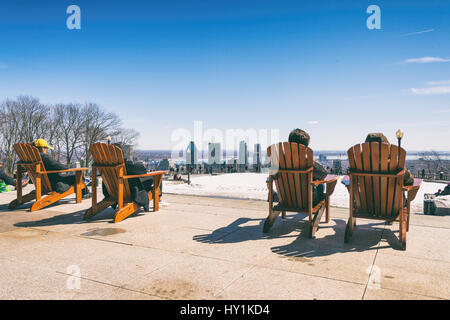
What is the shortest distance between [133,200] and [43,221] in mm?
1453

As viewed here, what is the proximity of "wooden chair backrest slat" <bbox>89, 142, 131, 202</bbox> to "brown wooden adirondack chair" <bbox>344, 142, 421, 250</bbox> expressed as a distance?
11.6 ft

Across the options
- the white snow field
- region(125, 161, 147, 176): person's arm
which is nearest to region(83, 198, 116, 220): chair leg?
region(125, 161, 147, 176): person's arm

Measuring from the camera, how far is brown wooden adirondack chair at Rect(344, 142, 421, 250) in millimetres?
3886

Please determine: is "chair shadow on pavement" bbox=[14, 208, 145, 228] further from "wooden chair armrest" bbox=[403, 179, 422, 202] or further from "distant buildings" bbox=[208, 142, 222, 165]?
"distant buildings" bbox=[208, 142, 222, 165]

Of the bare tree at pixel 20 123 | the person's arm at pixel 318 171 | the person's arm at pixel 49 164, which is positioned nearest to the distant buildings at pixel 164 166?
the bare tree at pixel 20 123

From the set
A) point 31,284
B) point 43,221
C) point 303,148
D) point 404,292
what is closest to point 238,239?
point 303,148

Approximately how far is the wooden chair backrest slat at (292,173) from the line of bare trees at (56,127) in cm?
3685

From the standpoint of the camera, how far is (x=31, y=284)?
269 cm

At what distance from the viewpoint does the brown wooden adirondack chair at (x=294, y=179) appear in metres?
4.33

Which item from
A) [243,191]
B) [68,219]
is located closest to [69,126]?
[243,191]

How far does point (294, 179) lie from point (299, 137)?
68cm

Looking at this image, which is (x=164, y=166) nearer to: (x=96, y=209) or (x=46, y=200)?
(x=46, y=200)

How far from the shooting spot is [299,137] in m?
4.75
